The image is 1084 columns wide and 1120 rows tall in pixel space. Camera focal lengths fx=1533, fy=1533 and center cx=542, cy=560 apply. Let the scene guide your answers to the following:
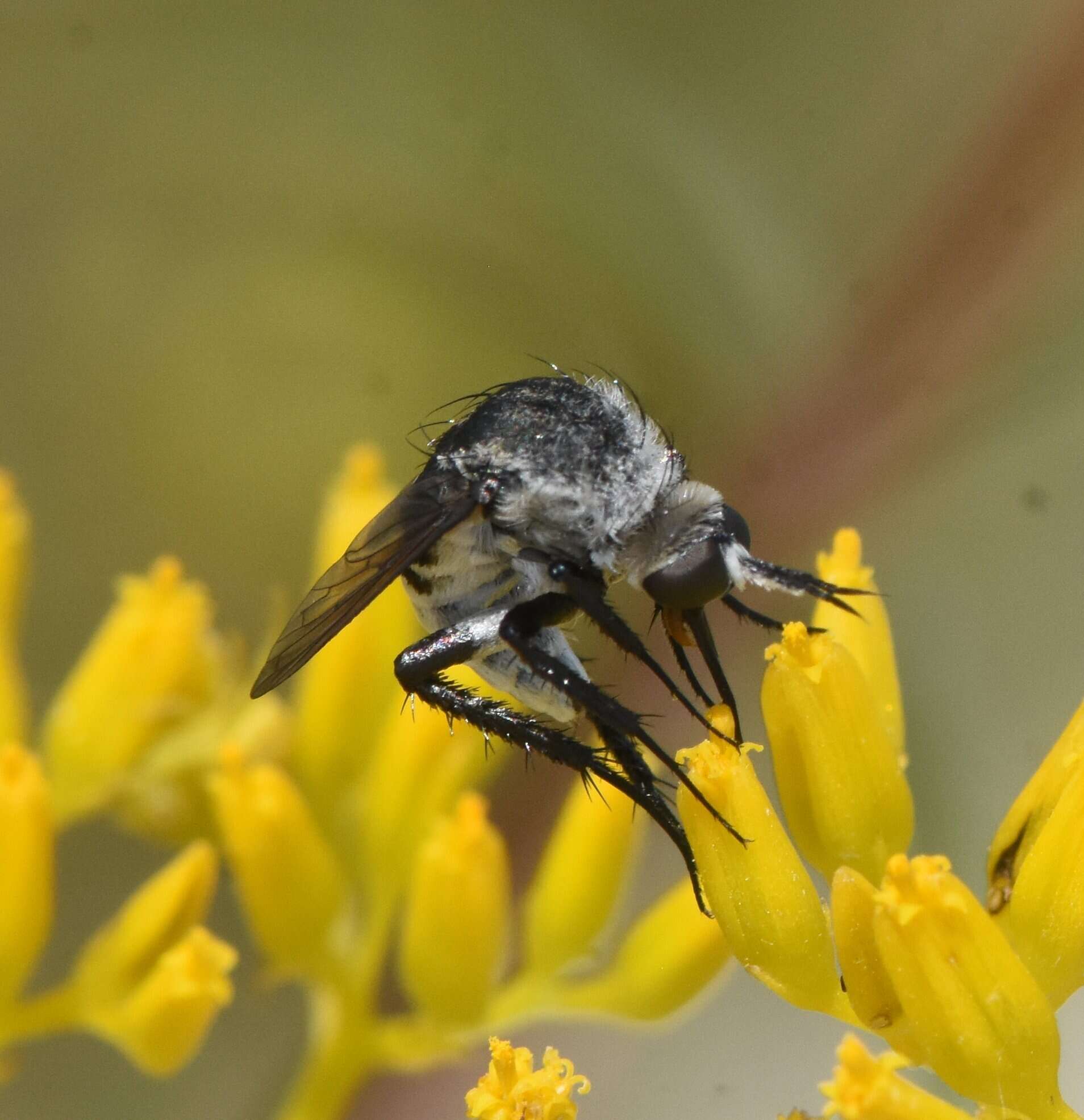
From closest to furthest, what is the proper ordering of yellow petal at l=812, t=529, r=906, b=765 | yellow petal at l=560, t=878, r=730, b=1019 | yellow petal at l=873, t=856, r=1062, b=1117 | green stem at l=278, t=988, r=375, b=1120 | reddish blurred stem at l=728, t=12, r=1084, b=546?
yellow petal at l=873, t=856, r=1062, b=1117 < yellow petal at l=812, t=529, r=906, b=765 < yellow petal at l=560, t=878, r=730, b=1019 < green stem at l=278, t=988, r=375, b=1120 < reddish blurred stem at l=728, t=12, r=1084, b=546

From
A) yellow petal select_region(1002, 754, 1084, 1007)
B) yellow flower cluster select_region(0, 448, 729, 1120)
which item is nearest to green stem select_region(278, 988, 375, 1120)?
yellow flower cluster select_region(0, 448, 729, 1120)

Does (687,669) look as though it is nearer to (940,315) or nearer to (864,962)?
(864,962)

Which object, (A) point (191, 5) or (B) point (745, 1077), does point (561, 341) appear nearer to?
(B) point (745, 1077)

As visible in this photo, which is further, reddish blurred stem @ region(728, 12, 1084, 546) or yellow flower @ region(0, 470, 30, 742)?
reddish blurred stem @ region(728, 12, 1084, 546)

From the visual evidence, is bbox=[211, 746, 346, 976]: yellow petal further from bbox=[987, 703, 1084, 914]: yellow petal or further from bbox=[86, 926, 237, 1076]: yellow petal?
bbox=[987, 703, 1084, 914]: yellow petal

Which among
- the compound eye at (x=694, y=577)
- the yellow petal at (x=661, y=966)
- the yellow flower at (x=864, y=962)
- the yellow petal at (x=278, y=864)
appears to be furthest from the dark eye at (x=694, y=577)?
the yellow petal at (x=278, y=864)
